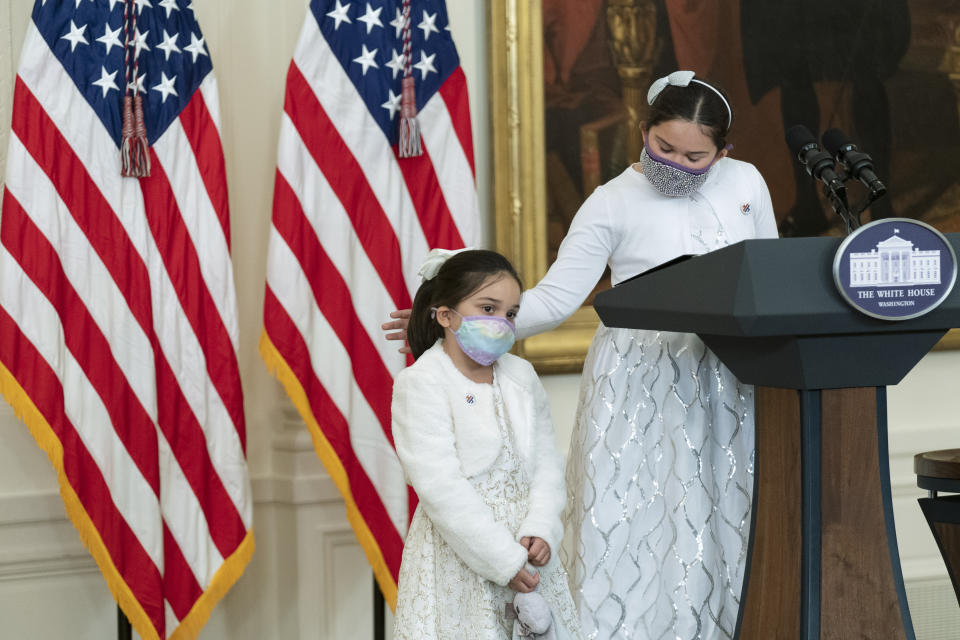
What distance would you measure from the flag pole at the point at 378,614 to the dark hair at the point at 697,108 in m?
2.05

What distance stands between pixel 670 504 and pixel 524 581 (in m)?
0.41

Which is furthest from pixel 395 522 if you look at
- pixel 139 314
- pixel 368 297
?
pixel 139 314

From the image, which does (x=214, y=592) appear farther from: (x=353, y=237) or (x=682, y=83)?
(x=682, y=83)

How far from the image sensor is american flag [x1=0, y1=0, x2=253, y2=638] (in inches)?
136

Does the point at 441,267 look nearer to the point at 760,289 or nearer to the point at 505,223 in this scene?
the point at 760,289

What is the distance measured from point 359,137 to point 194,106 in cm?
56

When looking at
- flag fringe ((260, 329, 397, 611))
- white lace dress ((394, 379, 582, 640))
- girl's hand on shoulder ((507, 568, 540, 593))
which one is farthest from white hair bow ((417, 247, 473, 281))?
flag fringe ((260, 329, 397, 611))

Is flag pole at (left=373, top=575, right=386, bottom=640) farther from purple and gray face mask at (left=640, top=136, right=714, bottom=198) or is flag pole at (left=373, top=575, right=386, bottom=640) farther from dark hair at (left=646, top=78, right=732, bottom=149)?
dark hair at (left=646, top=78, right=732, bottom=149)

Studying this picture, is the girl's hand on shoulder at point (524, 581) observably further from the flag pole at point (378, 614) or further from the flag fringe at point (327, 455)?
the flag pole at point (378, 614)

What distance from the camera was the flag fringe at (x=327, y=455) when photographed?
12.1ft

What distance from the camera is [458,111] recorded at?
12.8 ft

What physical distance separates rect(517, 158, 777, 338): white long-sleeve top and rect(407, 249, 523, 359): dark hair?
182 millimetres

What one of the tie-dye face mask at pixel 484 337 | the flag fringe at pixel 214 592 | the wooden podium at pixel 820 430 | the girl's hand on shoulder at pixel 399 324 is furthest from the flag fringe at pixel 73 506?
the wooden podium at pixel 820 430

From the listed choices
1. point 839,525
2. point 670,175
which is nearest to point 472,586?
point 839,525
